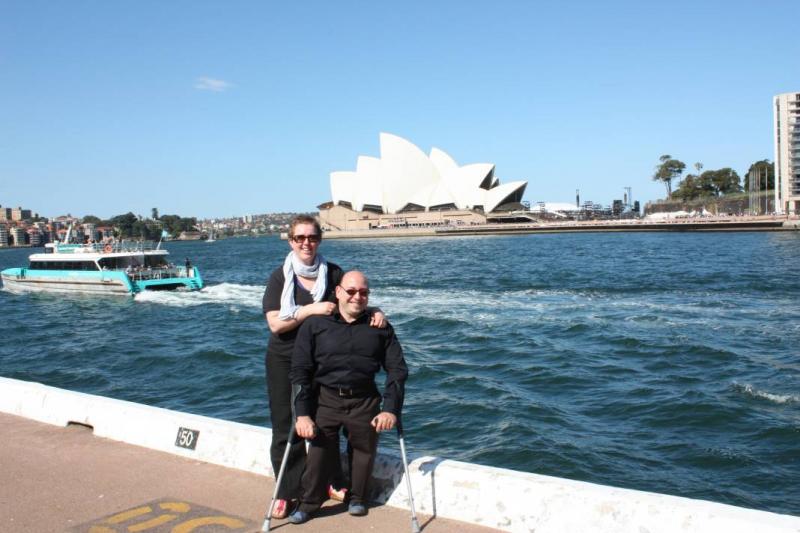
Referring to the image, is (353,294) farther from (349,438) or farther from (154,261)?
(154,261)

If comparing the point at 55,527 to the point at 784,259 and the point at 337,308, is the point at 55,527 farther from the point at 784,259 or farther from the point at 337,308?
the point at 784,259

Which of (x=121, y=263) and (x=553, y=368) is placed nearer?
(x=553, y=368)

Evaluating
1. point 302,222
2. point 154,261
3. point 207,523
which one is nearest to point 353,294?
point 302,222

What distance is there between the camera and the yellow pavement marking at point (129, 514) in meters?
3.06

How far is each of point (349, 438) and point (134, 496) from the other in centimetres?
109

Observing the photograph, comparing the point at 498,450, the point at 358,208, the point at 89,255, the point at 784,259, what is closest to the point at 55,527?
the point at 498,450

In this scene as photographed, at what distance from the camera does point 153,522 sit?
3047mm

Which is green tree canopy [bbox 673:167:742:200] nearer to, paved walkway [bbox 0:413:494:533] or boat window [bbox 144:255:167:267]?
boat window [bbox 144:255:167:267]

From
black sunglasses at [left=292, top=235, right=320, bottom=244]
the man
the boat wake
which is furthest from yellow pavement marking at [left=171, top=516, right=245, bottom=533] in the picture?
the boat wake

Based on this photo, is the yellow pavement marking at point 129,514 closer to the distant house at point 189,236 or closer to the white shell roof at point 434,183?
the white shell roof at point 434,183

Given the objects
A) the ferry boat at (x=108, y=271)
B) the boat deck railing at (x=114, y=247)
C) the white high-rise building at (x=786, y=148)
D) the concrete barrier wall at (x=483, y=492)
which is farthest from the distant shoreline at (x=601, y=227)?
the concrete barrier wall at (x=483, y=492)

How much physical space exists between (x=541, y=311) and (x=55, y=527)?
13737mm

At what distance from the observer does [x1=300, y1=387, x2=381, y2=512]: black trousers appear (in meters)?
3.18

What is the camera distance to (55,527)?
300 cm
